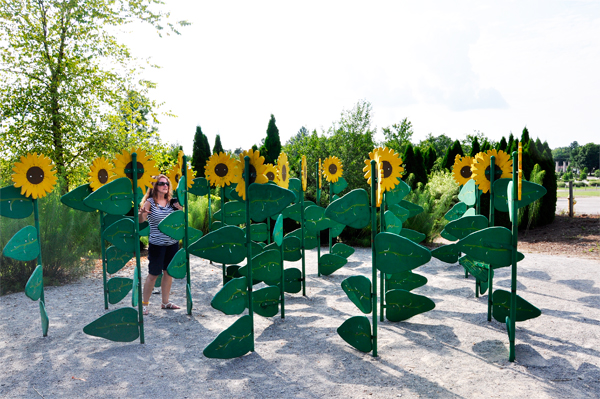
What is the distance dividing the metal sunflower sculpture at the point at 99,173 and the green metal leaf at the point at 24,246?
2.18ft

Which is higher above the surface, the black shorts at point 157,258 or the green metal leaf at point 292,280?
the black shorts at point 157,258

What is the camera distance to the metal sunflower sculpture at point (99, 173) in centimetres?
374

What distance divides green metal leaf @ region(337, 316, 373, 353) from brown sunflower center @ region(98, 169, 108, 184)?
2.60m

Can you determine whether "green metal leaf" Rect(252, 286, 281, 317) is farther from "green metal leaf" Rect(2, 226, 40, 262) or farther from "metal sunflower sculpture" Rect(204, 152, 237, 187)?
"green metal leaf" Rect(2, 226, 40, 262)

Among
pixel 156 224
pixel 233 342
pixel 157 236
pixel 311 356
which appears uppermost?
pixel 156 224

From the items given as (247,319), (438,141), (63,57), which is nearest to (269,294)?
(247,319)

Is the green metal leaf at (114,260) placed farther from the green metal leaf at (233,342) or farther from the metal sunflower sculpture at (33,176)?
the green metal leaf at (233,342)

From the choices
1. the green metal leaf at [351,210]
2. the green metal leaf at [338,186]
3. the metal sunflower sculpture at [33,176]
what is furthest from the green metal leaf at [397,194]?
the metal sunflower sculpture at [33,176]

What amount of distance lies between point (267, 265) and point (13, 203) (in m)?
2.03

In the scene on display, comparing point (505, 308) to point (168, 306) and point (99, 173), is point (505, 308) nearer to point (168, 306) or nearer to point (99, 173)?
point (168, 306)

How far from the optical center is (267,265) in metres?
3.37

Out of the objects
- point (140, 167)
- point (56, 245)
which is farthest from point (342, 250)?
point (56, 245)

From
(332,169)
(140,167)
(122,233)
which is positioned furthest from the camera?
(332,169)

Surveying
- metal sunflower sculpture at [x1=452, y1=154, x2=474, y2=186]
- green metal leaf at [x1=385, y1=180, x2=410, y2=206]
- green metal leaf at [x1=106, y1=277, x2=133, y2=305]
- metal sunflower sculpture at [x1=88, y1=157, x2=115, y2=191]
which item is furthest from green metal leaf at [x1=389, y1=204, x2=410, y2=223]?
metal sunflower sculpture at [x1=88, y1=157, x2=115, y2=191]
